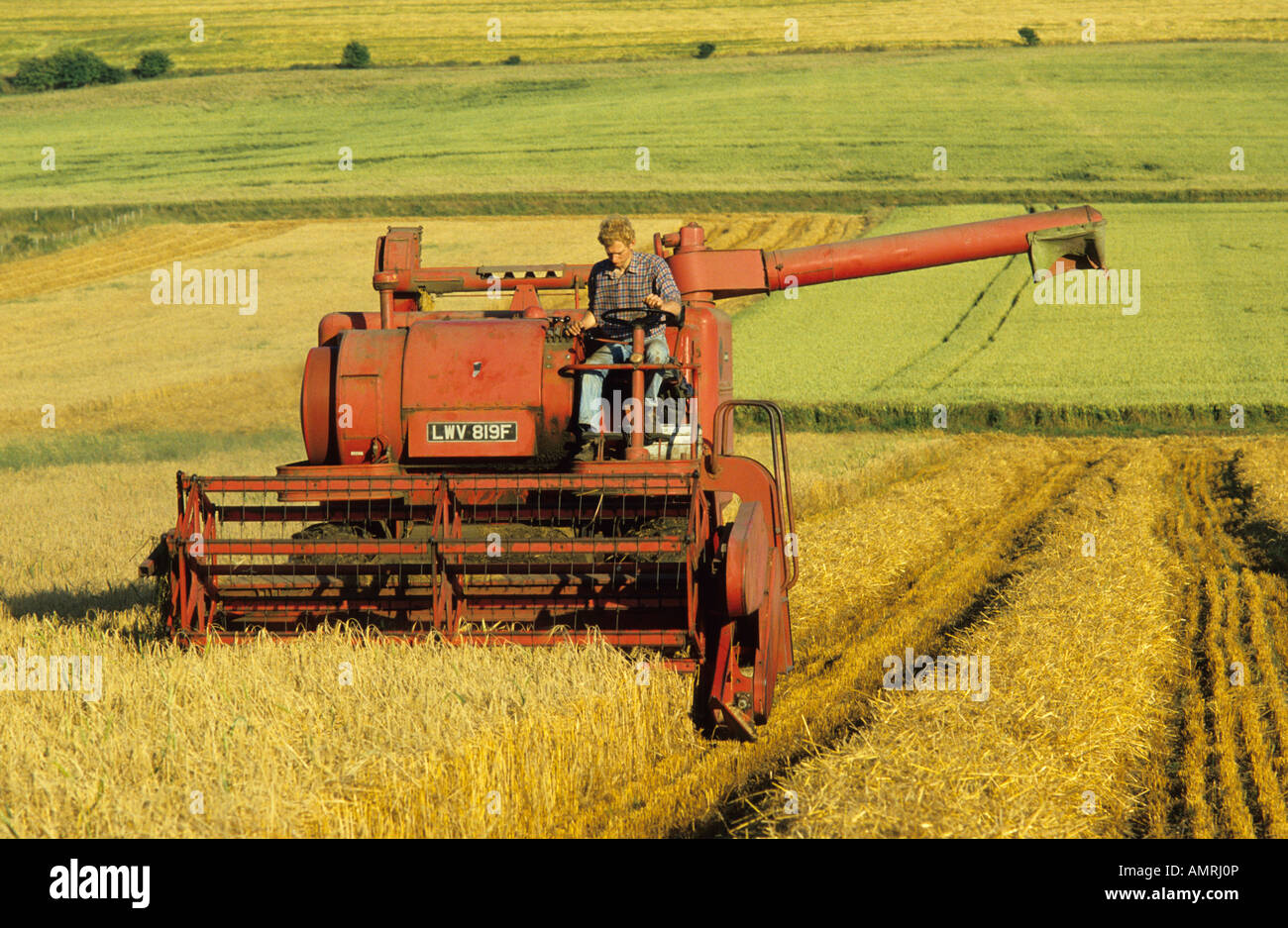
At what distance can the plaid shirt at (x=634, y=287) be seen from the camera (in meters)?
7.87

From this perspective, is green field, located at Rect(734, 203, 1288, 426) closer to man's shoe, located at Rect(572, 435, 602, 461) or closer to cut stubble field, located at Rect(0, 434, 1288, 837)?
cut stubble field, located at Rect(0, 434, 1288, 837)

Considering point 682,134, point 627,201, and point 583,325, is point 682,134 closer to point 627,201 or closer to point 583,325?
point 627,201

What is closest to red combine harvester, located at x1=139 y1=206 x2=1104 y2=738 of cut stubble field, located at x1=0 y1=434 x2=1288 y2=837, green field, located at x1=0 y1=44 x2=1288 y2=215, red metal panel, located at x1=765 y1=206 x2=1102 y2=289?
cut stubble field, located at x1=0 y1=434 x2=1288 y2=837

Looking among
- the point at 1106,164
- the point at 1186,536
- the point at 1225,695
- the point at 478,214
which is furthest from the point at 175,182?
the point at 1225,695

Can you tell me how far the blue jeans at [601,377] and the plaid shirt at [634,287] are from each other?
106mm

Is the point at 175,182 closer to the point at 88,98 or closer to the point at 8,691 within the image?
the point at 88,98

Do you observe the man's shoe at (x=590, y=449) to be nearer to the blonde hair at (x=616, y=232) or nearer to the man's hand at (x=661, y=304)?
the man's hand at (x=661, y=304)

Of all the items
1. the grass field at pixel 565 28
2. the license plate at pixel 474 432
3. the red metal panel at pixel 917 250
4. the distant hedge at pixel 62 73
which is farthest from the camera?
the distant hedge at pixel 62 73

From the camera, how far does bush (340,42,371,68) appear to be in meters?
66.6

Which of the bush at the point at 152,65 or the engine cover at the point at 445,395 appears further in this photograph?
the bush at the point at 152,65

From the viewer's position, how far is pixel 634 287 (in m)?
7.90

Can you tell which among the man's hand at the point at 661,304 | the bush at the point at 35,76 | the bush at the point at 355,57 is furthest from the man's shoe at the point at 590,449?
the bush at the point at 35,76

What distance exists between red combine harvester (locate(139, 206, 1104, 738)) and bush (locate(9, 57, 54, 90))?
66676 millimetres

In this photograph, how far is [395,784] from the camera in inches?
211
